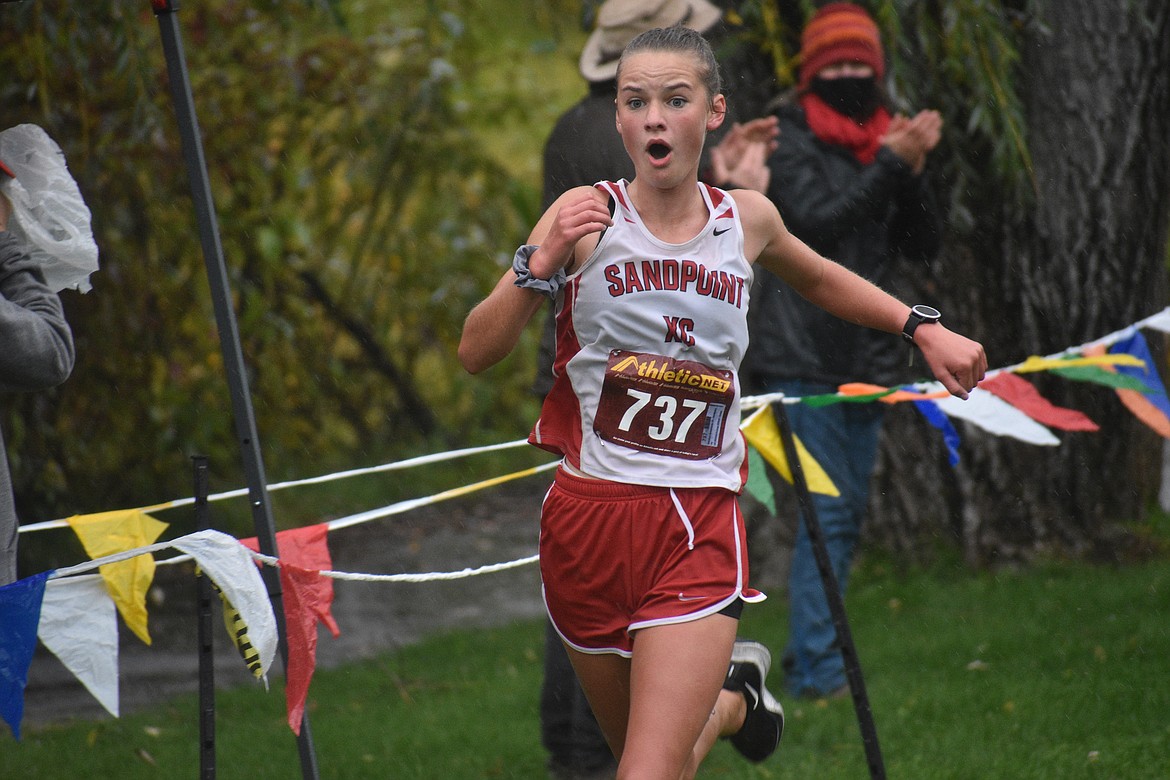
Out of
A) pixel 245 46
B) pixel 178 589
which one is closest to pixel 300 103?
pixel 245 46

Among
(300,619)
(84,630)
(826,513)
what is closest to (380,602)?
(826,513)

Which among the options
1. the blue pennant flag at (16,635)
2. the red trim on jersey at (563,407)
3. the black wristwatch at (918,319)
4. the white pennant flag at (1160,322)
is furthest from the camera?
the white pennant flag at (1160,322)

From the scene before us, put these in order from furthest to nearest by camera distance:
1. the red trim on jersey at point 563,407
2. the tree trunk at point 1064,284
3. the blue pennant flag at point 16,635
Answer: the tree trunk at point 1064,284, the red trim on jersey at point 563,407, the blue pennant flag at point 16,635

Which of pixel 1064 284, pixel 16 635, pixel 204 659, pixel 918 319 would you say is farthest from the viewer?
pixel 1064 284

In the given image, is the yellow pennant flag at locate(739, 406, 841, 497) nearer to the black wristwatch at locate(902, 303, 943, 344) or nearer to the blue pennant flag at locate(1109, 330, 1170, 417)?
the black wristwatch at locate(902, 303, 943, 344)

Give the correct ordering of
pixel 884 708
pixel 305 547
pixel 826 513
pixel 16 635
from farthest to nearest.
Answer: pixel 826 513
pixel 884 708
pixel 305 547
pixel 16 635

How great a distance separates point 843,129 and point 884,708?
85.1 inches

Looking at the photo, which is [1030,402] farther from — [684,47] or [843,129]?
[684,47]

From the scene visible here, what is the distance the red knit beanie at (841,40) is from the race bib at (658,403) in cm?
251

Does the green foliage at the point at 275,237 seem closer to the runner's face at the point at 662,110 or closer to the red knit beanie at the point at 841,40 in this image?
the red knit beanie at the point at 841,40

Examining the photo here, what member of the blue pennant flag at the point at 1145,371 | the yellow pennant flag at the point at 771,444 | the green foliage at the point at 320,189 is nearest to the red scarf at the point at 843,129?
the green foliage at the point at 320,189

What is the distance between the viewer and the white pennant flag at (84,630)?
2947 millimetres

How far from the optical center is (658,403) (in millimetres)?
2963

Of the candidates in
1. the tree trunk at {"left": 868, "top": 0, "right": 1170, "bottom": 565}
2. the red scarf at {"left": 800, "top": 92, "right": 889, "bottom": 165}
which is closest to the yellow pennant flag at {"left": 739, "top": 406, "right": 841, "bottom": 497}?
the red scarf at {"left": 800, "top": 92, "right": 889, "bottom": 165}
